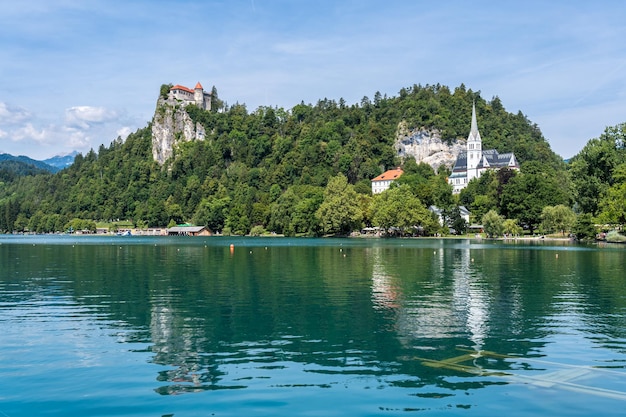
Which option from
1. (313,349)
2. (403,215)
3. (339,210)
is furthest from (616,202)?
(313,349)

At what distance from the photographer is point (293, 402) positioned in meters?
14.7

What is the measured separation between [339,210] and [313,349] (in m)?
129

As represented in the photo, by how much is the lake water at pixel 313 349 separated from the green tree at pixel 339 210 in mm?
107686

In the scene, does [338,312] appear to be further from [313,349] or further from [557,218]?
[557,218]

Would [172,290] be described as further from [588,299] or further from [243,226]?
[243,226]

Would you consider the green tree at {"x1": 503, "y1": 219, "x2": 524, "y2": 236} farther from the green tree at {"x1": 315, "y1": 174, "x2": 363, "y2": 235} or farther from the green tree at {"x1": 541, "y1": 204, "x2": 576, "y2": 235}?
the green tree at {"x1": 315, "y1": 174, "x2": 363, "y2": 235}

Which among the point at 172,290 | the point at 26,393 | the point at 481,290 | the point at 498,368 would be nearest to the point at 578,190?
the point at 481,290

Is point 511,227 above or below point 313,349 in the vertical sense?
above

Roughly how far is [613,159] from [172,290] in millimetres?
104772

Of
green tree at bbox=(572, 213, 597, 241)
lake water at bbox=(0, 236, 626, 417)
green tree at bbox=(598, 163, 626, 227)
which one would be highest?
green tree at bbox=(598, 163, 626, 227)

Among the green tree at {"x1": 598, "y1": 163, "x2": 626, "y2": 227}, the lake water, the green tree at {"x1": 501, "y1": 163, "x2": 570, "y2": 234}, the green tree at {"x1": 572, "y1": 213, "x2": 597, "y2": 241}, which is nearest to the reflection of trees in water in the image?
the lake water

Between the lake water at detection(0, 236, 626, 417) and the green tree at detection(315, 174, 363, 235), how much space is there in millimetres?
107686

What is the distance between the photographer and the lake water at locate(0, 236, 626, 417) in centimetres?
1477

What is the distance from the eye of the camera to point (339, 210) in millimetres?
148750
